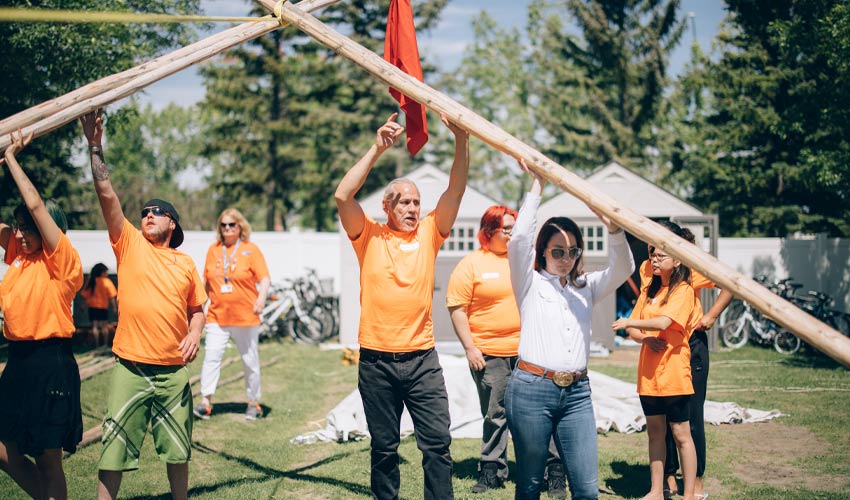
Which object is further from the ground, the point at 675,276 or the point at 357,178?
the point at 357,178

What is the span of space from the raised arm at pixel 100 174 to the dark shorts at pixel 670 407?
155 inches

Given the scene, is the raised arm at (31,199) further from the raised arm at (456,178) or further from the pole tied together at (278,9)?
the raised arm at (456,178)

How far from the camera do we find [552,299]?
412cm

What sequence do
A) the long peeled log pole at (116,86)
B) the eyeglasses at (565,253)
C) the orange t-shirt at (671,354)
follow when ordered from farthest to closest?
the orange t-shirt at (671,354) < the long peeled log pole at (116,86) < the eyeglasses at (565,253)

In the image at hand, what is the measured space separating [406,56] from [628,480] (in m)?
3.93

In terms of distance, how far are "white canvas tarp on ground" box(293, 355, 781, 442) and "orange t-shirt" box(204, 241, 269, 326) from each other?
165 cm

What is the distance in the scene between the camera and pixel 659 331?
5.38m

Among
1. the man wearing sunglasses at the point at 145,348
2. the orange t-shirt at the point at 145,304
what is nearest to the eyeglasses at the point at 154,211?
the man wearing sunglasses at the point at 145,348

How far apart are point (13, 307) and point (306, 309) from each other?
484 inches

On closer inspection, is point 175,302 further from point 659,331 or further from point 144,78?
point 659,331

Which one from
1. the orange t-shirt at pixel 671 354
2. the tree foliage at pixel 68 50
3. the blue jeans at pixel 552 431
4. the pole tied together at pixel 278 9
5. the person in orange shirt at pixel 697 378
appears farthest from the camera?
the tree foliage at pixel 68 50

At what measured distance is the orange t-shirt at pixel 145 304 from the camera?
4.64 metres

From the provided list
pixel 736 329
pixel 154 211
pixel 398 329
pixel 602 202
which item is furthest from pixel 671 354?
pixel 736 329

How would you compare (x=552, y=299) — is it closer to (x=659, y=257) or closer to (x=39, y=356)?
(x=659, y=257)
